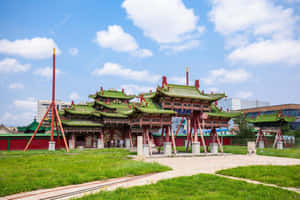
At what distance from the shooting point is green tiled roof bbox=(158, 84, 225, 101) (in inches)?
1075

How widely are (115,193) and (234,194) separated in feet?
14.3

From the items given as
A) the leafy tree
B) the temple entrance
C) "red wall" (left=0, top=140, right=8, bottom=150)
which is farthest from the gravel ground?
the leafy tree

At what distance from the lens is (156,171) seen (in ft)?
47.0

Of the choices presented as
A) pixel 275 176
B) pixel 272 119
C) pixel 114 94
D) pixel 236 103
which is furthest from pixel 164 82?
pixel 236 103

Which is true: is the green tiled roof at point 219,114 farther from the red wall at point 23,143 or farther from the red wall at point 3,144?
the red wall at point 3,144

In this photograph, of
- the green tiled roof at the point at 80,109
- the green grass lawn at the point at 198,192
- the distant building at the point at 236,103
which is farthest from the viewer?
the distant building at the point at 236,103

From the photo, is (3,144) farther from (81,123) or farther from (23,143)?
(81,123)

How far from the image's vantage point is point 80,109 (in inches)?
1670

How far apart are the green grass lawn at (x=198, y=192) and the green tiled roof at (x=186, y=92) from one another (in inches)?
666

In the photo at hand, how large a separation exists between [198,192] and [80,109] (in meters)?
36.5

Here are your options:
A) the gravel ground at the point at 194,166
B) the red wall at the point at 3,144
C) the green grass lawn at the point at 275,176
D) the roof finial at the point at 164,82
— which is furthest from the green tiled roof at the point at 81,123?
the green grass lawn at the point at 275,176

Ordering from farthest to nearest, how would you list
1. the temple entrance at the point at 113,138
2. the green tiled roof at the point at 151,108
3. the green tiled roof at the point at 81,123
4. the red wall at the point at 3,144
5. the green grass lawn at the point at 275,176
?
1. the temple entrance at the point at 113,138
2. the green tiled roof at the point at 81,123
3. the red wall at the point at 3,144
4. the green tiled roof at the point at 151,108
5. the green grass lawn at the point at 275,176

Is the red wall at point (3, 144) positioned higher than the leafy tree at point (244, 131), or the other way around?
the leafy tree at point (244, 131)

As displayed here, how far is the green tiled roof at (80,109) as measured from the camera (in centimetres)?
4026
